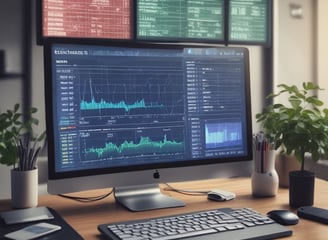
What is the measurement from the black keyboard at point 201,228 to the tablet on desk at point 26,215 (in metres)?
0.20

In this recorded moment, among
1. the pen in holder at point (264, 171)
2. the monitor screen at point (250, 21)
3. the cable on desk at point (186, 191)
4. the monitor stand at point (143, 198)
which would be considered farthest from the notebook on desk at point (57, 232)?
the monitor screen at point (250, 21)

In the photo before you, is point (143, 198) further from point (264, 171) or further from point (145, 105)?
point (264, 171)

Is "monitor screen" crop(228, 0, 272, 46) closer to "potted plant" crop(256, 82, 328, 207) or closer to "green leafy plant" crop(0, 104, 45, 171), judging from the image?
"potted plant" crop(256, 82, 328, 207)

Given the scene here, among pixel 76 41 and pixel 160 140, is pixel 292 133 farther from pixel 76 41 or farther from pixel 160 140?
pixel 76 41

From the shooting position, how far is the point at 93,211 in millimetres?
1329

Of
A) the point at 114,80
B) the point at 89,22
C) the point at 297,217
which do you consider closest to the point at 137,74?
the point at 114,80

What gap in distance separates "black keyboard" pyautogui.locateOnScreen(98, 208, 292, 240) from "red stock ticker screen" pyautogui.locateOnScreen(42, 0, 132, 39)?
2.71ft

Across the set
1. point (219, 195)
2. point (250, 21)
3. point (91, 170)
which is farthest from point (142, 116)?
point (250, 21)

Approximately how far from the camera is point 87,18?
1675mm

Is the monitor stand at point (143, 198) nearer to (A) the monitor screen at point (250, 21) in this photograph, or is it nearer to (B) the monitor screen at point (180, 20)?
(B) the monitor screen at point (180, 20)

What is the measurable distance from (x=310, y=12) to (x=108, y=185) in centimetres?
144

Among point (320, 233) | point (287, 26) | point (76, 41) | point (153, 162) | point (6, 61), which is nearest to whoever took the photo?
point (320, 233)

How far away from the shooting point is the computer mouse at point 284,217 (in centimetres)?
117

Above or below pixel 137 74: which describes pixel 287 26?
above
